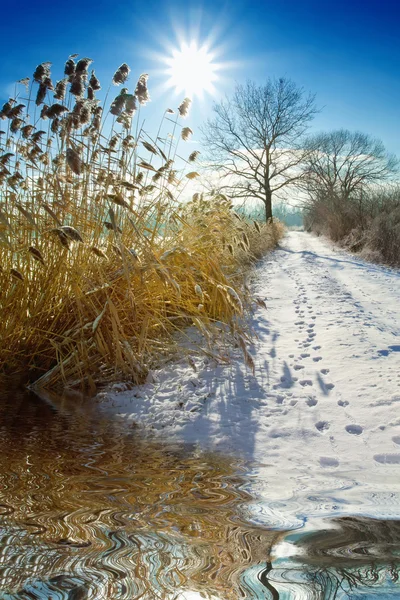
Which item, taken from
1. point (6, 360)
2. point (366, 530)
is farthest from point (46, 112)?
point (366, 530)

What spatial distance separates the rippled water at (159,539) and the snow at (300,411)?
12 centimetres

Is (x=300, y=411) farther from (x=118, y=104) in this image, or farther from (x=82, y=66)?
(x=82, y=66)

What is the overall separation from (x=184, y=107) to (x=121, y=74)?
518 millimetres

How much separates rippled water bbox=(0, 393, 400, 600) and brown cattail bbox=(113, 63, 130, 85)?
2.53 meters

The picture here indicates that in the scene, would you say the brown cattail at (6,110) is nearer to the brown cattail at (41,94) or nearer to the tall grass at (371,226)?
the brown cattail at (41,94)

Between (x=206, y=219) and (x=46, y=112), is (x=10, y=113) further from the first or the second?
(x=206, y=219)

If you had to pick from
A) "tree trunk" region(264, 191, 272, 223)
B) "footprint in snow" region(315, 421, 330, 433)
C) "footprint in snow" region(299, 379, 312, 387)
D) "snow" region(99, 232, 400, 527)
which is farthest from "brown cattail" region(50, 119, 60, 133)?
"tree trunk" region(264, 191, 272, 223)

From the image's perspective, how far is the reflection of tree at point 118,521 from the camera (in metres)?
0.75

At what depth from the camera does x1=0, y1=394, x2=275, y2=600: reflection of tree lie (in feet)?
2.46

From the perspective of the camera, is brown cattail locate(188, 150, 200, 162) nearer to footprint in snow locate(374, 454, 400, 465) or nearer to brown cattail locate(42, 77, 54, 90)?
brown cattail locate(42, 77, 54, 90)

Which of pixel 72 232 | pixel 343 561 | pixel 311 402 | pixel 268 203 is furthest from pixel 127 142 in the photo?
pixel 268 203

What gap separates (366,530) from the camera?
Result: 3.25 feet

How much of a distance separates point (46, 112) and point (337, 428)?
2.49m

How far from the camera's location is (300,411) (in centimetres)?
192
